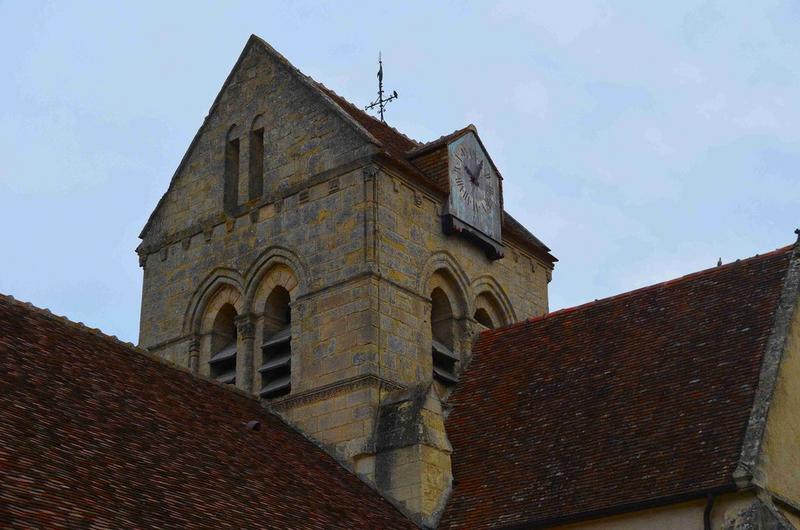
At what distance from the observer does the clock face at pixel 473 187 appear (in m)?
18.8

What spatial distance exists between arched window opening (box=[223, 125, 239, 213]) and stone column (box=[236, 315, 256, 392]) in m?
1.90

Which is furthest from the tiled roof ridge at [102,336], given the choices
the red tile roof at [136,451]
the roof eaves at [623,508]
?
the roof eaves at [623,508]

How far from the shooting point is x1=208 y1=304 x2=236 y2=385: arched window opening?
18375 millimetres

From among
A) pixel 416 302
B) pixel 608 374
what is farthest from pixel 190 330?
pixel 608 374

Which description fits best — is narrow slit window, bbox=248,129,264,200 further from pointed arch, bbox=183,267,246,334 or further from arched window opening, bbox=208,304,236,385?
arched window opening, bbox=208,304,236,385

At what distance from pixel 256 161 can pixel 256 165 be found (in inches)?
3.2

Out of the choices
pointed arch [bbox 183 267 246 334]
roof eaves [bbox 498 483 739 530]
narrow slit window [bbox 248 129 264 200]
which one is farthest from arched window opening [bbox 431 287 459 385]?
roof eaves [bbox 498 483 739 530]

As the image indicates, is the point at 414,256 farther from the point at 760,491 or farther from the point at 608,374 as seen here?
the point at 760,491

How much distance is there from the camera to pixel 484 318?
64.7 feet

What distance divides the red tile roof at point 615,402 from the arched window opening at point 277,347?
2.45 metres

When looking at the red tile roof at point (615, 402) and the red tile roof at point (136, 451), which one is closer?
the red tile roof at point (136, 451)

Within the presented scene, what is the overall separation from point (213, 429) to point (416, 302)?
406 centimetres

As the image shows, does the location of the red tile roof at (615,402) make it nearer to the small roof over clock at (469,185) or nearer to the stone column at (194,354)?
the small roof over clock at (469,185)

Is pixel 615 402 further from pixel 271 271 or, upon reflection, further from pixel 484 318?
pixel 271 271
